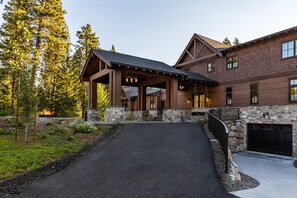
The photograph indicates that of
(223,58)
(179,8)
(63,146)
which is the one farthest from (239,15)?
(63,146)

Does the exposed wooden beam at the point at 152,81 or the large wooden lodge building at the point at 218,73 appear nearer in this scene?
the large wooden lodge building at the point at 218,73

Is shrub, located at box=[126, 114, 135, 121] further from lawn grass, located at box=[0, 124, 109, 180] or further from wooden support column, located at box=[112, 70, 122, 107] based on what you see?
lawn grass, located at box=[0, 124, 109, 180]

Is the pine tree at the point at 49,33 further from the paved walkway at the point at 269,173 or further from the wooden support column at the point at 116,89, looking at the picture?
the paved walkway at the point at 269,173

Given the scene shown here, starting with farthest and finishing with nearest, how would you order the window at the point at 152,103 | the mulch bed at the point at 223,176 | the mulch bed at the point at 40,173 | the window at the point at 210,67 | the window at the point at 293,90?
the window at the point at 152,103, the window at the point at 210,67, the window at the point at 293,90, the mulch bed at the point at 223,176, the mulch bed at the point at 40,173

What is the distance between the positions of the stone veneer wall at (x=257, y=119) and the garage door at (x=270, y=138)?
1.54ft

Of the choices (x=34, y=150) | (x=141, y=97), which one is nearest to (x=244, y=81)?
(x=141, y=97)

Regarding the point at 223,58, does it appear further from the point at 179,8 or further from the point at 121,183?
the point at 121,183

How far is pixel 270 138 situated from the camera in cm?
1562

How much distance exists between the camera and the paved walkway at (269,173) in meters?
7.00

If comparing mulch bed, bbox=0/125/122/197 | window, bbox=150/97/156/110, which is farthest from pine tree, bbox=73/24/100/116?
mulch bed, bbox=0/125/122/197

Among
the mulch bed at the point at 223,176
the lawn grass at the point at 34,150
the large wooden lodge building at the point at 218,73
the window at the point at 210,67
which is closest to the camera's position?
the mulch bed at the point at 223,176

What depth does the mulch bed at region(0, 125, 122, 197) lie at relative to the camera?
504 cm

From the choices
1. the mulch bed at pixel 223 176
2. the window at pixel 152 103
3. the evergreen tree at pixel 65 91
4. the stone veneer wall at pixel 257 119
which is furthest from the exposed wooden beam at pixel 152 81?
the evergreen tree at pixel 65 91

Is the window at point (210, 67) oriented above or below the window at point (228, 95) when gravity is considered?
above
